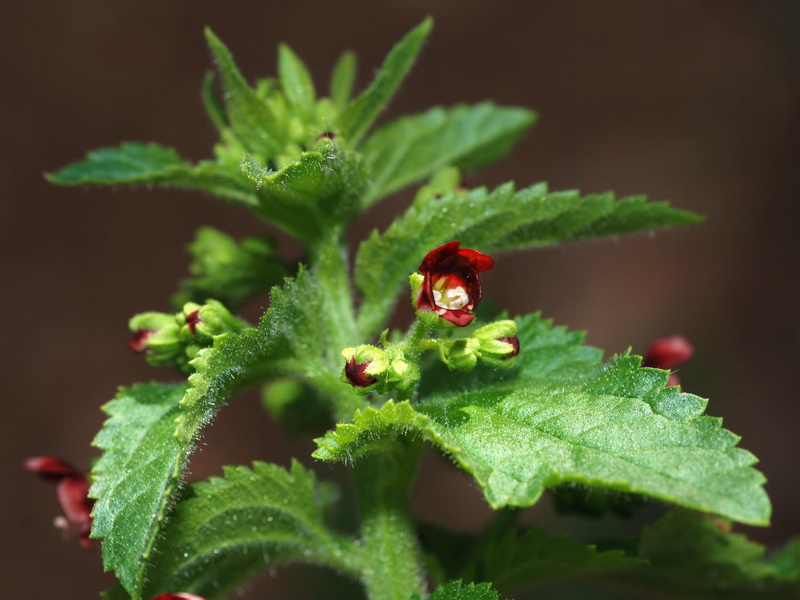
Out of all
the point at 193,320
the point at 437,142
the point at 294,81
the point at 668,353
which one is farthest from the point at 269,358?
the point at 668,353

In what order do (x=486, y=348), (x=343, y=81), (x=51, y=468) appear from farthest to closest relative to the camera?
(x=343, y=81)
(x=51, y=468)
(x=486, y=348)

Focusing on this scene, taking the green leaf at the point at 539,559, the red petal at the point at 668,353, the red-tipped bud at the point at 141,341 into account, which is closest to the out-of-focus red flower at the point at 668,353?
Result: the red petal at the point at 668,353

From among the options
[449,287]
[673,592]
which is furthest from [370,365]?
[673,592]

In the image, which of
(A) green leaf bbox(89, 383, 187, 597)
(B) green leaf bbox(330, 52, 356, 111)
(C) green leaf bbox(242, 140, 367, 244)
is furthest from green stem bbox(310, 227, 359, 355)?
(B) green leaf bbox(330, 52, 356, 111)

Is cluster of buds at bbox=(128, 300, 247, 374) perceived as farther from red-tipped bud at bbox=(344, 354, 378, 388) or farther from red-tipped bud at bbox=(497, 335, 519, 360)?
red-tipped bud at bbox=(497, 335, 519, 360)

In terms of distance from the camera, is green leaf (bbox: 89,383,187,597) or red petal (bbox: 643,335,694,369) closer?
green leaf (bbox: 89,383,187,597)

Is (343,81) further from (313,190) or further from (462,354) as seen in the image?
(462,354)

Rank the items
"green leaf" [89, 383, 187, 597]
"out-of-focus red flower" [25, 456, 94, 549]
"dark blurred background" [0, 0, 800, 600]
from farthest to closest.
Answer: "dark blurred background" [0, 0, 800, 600] < "out-of-focus red flower" [25, 456, 94, 549] < "green leaf" [89, 383, 187, 597]
